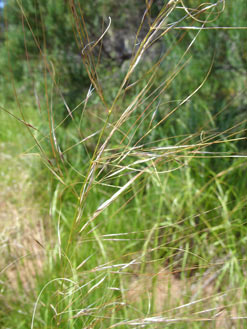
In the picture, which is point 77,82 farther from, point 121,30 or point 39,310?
point 39,310

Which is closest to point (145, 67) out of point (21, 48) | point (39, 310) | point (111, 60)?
point (111, 60)

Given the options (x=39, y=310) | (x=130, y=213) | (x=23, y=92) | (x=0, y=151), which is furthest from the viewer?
(x=23, y=92)

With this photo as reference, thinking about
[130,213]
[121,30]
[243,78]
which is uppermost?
[121,30]

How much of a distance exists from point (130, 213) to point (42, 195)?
0.69m

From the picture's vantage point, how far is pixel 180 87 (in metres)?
2.65

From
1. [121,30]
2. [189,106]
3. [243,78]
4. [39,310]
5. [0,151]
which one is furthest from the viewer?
[0,151]

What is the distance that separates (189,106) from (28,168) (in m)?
1.34

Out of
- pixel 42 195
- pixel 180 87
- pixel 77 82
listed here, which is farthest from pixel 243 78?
pixel 42 195

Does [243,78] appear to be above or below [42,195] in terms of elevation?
above

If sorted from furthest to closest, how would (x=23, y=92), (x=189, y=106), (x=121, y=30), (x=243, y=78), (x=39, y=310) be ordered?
(x=23, y=92)
(x=121, y=30)
(x=243, y=78)
(x=189, y=106)
(x=39, y=310)

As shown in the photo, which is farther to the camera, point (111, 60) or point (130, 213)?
point (111, 60)

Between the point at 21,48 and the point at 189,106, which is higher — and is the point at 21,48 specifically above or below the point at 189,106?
above

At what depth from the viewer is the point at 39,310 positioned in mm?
1631

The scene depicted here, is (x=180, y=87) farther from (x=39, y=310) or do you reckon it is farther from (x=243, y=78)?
(x=39, y=310)
